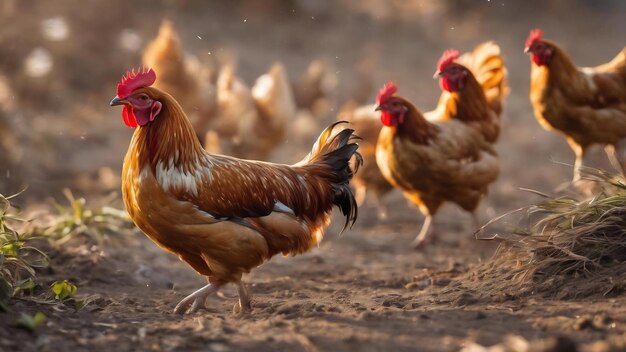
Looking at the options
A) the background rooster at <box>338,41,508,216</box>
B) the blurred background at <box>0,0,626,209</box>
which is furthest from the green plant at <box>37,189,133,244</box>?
the background rooster at <box>338,41,508,216</box>

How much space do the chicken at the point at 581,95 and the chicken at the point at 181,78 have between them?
158 inches

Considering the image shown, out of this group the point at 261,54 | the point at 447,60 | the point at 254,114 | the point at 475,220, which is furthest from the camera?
the point at 261,54

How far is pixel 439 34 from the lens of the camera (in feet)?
57.9

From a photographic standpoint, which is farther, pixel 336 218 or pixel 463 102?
pixel 336 218

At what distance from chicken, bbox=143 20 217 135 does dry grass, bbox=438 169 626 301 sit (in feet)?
16.2

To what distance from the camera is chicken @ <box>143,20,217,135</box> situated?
365 inches

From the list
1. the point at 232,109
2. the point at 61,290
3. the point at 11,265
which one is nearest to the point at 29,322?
the point at 61,290

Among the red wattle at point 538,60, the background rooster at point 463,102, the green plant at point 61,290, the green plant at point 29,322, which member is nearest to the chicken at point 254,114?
the background rooster at point 463,102

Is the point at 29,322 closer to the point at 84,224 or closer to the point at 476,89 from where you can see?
the point at 84,224

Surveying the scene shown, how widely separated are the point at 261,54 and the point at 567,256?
11.7m

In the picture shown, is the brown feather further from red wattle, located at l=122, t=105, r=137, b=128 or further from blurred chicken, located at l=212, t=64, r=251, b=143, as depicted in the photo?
blurred chicken, located at l=212, t=64, r=251, b=143

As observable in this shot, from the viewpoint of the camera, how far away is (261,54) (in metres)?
16.0

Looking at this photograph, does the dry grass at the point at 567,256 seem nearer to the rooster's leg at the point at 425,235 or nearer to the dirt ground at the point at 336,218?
the dirt ground at the point at 336,218

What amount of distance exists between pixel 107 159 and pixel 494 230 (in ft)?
18.2
